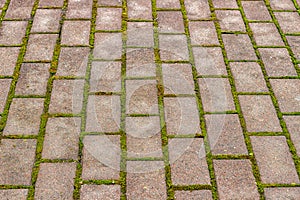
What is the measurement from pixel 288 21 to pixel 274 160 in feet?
6.30

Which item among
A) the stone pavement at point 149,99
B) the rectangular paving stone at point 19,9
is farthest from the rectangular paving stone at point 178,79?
the rectangular paving stone at point 19,9

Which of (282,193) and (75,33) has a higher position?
(75,33)

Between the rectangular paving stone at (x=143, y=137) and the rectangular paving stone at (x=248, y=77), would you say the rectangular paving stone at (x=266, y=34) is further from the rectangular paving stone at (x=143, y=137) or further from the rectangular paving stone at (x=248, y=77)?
the rectangular paving stone at (x=143, y=137)

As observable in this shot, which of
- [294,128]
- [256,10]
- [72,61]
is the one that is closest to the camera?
[294,128]

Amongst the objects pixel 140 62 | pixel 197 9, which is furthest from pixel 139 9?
pixel 140 62

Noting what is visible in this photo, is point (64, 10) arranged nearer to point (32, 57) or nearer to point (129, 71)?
point (32, 57)

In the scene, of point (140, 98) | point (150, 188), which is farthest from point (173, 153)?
point (140, 98)

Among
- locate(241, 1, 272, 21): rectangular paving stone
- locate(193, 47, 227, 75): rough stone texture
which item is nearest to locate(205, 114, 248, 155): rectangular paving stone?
locate(193, 47, 227, 75): rough stone texture

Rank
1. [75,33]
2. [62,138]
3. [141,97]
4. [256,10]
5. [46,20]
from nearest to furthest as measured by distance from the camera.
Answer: [62,138]
[141,97]
[75,33]
[46,20]
[256,10]

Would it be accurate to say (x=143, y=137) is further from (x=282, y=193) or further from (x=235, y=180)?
(x=282, y=193)

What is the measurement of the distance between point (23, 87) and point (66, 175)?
102 centimetres

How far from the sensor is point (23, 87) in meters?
3.94

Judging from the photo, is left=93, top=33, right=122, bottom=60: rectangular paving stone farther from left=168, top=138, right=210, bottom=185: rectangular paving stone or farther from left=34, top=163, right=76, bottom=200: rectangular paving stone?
left=34, top=163, right=76, bottom=200: rectangular paving stone

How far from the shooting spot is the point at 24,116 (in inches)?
145
